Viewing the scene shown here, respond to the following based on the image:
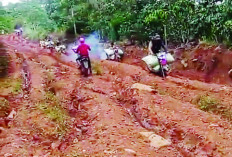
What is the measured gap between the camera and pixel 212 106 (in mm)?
9289

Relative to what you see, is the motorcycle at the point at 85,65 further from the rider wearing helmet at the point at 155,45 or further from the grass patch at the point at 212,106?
the grass patch at the point at 212,106

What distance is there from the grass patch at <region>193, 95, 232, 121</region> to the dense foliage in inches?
193

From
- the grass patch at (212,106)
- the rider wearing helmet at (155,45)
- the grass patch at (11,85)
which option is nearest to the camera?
the grass patch at (212,106)

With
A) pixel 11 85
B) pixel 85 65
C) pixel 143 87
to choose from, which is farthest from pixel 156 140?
pixel 85 65

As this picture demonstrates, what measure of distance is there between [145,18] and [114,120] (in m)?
11.8

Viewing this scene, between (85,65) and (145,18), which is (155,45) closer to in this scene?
(85,65)

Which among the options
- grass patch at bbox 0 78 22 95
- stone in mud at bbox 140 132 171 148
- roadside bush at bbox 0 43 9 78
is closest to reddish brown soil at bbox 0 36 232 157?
stone in mud at bbox 140 132 171 148

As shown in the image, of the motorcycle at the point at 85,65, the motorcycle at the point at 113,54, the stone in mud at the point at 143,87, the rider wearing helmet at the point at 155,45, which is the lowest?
the motorcycle at the point at 113,54

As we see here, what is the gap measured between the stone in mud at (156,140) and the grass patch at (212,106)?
210 cm

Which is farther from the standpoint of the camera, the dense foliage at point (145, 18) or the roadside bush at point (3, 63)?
the dense foliage at point (145, 18)

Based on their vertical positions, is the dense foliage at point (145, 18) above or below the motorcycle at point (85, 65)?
above

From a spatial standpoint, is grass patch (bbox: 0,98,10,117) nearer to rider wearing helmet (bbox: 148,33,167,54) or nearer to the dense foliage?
rider wearing helmet (bbox: 148,33,167,54)

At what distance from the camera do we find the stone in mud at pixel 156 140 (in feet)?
23.2

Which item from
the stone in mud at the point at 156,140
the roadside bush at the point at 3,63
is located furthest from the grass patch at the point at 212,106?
the roadside bush at the point at 3,63
